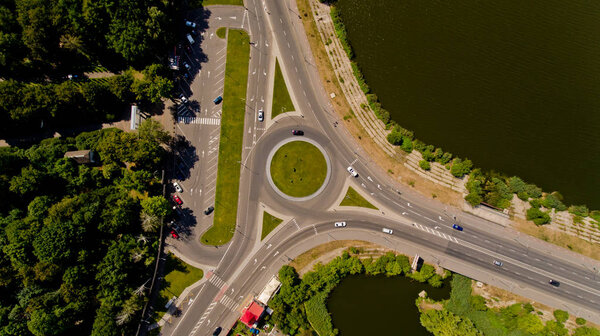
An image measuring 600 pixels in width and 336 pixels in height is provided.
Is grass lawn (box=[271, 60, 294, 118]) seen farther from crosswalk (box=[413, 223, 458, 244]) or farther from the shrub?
crosswalk (box=[413, 223, 458, 244])

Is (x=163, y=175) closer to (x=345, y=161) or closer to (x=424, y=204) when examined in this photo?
(x=345, y=161)

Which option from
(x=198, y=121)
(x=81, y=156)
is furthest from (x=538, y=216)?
(x=81, y=156)

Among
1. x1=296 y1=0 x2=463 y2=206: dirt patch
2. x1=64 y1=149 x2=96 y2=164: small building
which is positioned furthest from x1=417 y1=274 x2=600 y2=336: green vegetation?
x1=64 y1=149 x2=96 y2=164: small building

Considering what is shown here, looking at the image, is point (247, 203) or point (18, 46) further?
point (247, 203)

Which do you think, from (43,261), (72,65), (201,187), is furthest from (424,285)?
(72,65)

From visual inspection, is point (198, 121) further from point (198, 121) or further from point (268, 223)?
point (268, 223)

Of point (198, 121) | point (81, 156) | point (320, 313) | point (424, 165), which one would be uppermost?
point (424, 165)
